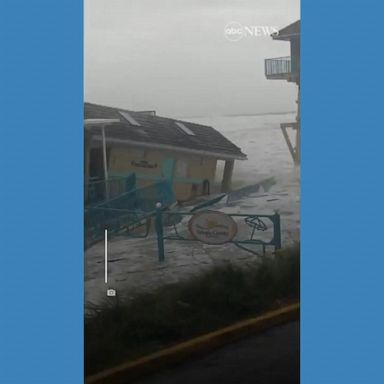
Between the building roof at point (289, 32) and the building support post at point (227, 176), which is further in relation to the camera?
the building support post at point (227, 176)

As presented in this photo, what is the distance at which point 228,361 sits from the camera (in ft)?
9.56

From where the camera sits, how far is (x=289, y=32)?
283 centimetres

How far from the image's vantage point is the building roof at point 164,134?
9.59 ft

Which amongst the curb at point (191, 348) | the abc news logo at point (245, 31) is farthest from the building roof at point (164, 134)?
the curb at point (191, 348)

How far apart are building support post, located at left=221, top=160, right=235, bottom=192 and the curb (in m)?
0.62

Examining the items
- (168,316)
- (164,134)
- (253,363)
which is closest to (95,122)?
(164,134)

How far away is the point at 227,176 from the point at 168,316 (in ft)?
2.31

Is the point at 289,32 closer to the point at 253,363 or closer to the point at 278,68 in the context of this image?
the point at 278,68

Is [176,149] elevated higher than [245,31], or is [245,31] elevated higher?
[245,31]

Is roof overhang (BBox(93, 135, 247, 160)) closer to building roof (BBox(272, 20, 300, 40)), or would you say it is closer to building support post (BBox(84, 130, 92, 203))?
building support post (BBox(84, 130, 92, 203))

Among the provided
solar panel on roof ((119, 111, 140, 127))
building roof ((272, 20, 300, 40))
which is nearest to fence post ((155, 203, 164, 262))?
solar panel on roof ((119, 111, 140, 127))

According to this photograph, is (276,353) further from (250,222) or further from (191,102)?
(191,102)

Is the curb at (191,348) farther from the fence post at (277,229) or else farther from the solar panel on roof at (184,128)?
the solar panel on roof at (184,128)

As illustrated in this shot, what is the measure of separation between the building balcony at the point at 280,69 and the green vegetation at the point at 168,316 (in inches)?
32.7
